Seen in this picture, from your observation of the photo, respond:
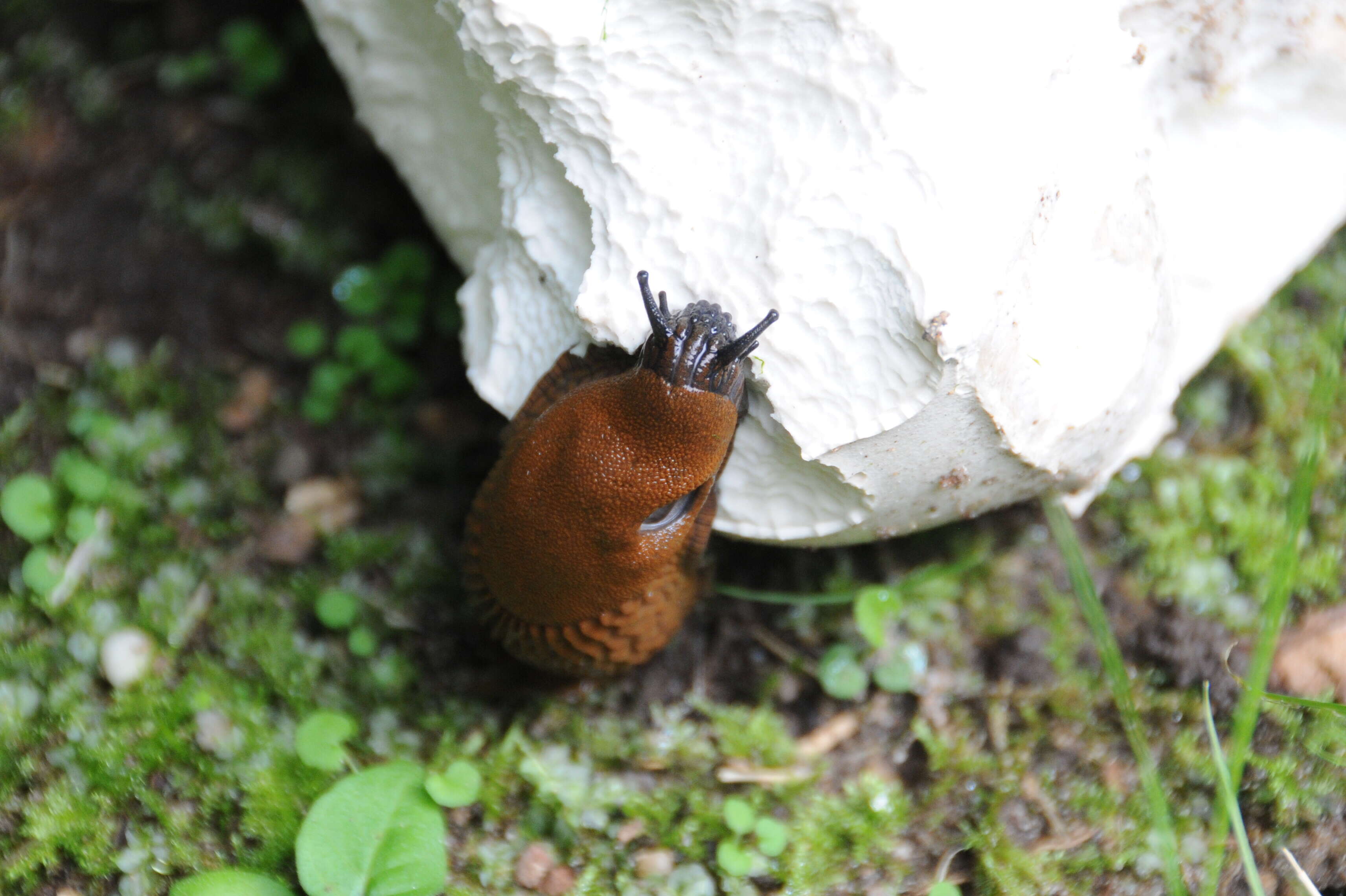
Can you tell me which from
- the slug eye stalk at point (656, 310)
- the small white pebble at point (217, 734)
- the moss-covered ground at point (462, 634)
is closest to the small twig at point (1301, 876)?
the moss-covered ground at point (462, 634)

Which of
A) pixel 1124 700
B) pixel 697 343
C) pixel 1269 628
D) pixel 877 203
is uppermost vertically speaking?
pixel 877 203

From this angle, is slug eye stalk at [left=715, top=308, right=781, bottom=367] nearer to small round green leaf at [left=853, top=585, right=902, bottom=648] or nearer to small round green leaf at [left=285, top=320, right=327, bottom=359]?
small round green leaf at [left=853, top=585, right=902, bottom=648]

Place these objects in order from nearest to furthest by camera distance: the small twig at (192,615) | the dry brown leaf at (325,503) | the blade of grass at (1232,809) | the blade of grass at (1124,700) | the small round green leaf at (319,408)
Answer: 1. the blade of grass at (1232,809)
2. the blade of grass at (1124,700)
3. the small twig at (192,615)
4. the dry brown leaf at (325,503)
5. the small round green leaf at (319,408)

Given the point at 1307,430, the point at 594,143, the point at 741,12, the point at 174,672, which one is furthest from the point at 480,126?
the point at 1307,430

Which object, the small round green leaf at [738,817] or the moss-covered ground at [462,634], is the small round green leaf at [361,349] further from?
the small round green leaf at [738,817]

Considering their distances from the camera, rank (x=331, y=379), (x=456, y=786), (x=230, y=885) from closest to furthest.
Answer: (x=230, y=885) → (x=456, y=786) → (x=331, y=379)

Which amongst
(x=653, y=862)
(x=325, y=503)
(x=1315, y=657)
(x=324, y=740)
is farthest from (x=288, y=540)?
(x=1315, y=657)

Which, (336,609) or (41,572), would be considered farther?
(336,609)

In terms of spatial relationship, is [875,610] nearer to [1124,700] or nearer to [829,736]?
[829,736]
